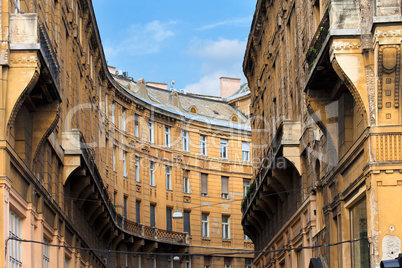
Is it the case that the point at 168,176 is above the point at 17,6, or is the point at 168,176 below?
below

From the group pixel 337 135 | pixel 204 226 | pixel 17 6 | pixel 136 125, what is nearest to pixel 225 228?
pixel 204 226

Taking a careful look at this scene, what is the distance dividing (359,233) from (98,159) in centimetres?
2807

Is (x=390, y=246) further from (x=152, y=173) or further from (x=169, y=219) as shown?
(x=169, y=219)

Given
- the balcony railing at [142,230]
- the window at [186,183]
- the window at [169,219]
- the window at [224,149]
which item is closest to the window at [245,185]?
the window at [224,149]

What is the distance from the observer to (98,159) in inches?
1959

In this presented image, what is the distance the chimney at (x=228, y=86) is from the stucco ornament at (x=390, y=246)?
6109cm

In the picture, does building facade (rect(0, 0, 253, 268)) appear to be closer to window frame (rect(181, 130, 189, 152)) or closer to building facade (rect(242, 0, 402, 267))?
window frame (rect(181, 130, 189, 152))

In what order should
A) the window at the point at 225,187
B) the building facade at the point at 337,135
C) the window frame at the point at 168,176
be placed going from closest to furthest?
the building facade at the point at 337,135, the window frame at the point at 168,176, the window at the point at 225,187

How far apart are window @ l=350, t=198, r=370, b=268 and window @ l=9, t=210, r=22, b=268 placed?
9454mm

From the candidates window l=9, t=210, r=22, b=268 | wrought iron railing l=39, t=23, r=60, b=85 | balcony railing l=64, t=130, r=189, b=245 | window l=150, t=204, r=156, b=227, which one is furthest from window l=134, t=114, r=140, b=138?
window l=9, t=210, r=22, b=268

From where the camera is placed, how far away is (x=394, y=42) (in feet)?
69.1

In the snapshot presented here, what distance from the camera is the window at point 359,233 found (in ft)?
75.0

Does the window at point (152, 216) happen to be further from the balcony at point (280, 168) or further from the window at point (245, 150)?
the balcony at point (280, 168)

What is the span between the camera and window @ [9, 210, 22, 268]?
2380 centimetres
